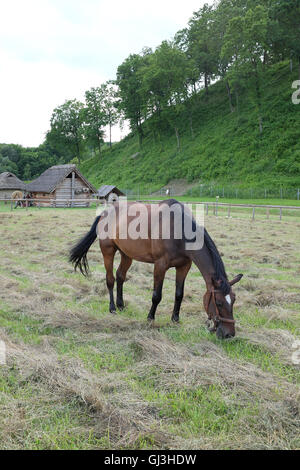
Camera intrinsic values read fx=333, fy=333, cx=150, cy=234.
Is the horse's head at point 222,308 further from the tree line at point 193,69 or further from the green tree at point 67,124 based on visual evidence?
the green tree at point 67,124

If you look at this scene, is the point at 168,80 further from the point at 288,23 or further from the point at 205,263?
the point at 205,263

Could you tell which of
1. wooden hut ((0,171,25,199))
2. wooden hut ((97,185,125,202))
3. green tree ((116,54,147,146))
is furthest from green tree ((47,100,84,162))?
wooden hut ((97,185,125,202))

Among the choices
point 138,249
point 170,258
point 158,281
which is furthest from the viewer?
point 138,249

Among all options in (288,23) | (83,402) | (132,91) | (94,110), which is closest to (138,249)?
(83,402)

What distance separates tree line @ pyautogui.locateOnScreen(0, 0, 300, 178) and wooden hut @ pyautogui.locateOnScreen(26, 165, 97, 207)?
61.3ft

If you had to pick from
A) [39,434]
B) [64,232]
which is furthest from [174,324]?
[64,232]

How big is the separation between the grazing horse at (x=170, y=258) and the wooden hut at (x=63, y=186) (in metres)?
31.4

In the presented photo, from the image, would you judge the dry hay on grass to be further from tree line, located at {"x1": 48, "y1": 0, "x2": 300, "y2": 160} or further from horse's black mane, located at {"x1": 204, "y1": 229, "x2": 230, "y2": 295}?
tree line, located at {"x1": 48, "y1": 0, "x2": 300, "y2": 160}

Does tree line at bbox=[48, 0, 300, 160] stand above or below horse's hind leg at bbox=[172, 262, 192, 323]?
above

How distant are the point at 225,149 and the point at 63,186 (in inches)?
814

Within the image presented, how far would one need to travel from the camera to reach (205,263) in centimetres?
432

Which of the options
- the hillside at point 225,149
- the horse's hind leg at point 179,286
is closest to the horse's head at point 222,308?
the horse's hind leg at point 179,286

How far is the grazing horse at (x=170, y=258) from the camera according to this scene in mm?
4023

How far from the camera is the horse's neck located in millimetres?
4230
